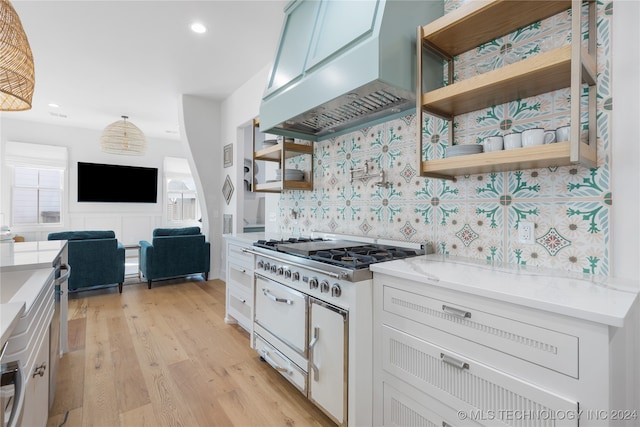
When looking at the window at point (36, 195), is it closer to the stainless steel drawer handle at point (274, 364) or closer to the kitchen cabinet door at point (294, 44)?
the kitchen cabinet door at point (294, 44)

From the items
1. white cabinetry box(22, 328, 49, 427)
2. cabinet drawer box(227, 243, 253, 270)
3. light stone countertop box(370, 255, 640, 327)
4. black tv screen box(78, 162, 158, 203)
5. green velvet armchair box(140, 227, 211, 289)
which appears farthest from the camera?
black tv screen box(78, 162, 158, 203)

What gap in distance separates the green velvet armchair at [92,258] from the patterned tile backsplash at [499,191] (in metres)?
3.42

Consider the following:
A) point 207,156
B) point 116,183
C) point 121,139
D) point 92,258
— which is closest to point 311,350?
point 92,258

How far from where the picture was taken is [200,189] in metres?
4.91

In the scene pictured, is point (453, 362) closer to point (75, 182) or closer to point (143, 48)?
point (143, 48)

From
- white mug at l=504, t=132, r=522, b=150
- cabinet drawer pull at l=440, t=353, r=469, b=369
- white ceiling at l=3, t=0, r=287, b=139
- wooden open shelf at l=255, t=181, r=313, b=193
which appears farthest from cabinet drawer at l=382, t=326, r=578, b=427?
white ceiling at l=3, t=0, r=287, b=139

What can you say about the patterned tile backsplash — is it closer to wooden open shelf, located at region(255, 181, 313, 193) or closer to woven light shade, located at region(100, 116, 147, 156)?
wooden open shelf, located at region(255, 181, 313, 193)

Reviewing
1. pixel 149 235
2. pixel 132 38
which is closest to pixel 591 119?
pixel 132 38

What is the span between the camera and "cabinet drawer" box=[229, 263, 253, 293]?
8.69 ft

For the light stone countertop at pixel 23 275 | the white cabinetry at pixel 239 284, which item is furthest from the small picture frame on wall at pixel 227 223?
the light stone countertop at pixel 23 275

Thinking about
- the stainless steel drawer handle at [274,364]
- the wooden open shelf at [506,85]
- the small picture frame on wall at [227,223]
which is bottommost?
the stainless steel drawer handle at [274,364]

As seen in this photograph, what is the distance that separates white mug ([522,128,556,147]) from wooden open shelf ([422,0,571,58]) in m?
0.58

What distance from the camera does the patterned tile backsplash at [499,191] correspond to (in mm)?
1254

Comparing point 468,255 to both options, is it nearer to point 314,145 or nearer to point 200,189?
point 314,145
